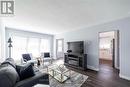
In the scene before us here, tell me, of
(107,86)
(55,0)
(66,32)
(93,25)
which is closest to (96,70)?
(107,86)

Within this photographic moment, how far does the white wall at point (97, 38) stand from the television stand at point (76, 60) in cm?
44

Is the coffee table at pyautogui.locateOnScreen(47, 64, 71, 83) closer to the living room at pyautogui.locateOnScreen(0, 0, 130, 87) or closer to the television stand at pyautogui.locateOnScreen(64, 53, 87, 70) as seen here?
the living room at pyautogui.locateOnScreen(0, 0, 130, 87)

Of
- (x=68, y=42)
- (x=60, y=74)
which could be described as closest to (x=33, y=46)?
(x=68, y=42)

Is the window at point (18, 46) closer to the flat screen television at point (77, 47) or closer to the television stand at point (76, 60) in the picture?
the television stand at point (76, 60)

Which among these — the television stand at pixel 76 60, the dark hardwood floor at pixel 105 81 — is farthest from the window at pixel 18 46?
the dark hardwood floor at pixel 105 81

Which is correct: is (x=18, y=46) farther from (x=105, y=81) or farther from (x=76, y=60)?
(x=105, y=81)

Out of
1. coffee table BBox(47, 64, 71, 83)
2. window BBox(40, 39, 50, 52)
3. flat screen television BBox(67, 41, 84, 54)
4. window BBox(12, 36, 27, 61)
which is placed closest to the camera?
coffee table BBox(47, 64, 71, 83)

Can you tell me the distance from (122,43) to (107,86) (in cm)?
184

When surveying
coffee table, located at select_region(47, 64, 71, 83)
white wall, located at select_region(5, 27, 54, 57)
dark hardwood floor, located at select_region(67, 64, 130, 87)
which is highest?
white wall, located at select_region(5, 27, 54, 57)

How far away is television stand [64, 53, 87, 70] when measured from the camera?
4173mm

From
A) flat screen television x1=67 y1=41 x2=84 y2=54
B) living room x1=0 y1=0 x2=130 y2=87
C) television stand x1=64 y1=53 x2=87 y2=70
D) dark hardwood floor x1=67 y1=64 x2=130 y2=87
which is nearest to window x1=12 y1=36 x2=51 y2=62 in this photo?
living room x1=0 y1=0 x2=130 y2=87

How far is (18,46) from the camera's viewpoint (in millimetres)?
5402

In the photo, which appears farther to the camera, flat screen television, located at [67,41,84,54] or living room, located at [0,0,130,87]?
flat screen television, located at [67,41,84,54]

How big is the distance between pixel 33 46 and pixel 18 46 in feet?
3.48
